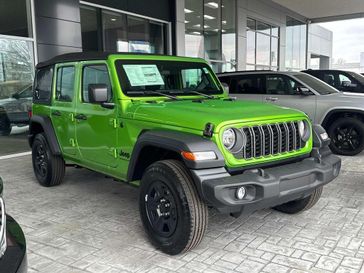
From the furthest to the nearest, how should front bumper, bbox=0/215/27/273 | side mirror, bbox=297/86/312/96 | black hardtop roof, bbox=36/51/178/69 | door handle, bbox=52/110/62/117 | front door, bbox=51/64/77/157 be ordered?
1. side mirror, bbox=297/86/312/96
2. door handle, bbox=52/110/62/117
3. front door, bbox=51/64/77/157
4. black hardtop roof, bbox=36/51/178/69
5. front bumper, bbox=0/215/27/273

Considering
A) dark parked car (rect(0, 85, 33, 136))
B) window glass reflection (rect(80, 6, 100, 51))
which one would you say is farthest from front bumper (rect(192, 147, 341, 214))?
window glass reflection (rect(80, 6, 100, 51))

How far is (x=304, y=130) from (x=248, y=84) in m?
5.20

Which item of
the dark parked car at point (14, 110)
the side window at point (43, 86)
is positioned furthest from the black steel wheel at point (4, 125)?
the side window at point (43, 86)

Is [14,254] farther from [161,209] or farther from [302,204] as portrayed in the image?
[302,204]

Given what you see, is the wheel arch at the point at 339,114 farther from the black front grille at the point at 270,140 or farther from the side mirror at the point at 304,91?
the black front grille at the point at 270,140

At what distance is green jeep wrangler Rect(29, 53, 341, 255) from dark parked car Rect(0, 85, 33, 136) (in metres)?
3.46

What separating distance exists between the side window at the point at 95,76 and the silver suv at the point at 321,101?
15.8 feet

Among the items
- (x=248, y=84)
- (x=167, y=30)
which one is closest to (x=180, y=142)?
(x=248, y=84)

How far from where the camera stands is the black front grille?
3.45 metres

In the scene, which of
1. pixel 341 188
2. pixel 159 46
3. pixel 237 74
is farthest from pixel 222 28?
pixel 341 188

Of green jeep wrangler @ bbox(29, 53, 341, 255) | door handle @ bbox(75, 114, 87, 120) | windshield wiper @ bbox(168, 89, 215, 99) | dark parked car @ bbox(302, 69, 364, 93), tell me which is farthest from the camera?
dark parked car @ bbox(302, 69, 364, 93)

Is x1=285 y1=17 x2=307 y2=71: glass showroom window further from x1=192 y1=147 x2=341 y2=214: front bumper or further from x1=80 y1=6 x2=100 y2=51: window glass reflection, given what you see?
x1=192 y1=147 x2=341 y2=214: front bumper

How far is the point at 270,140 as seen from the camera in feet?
11.8

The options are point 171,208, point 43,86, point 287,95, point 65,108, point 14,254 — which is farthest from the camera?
point 287,95
